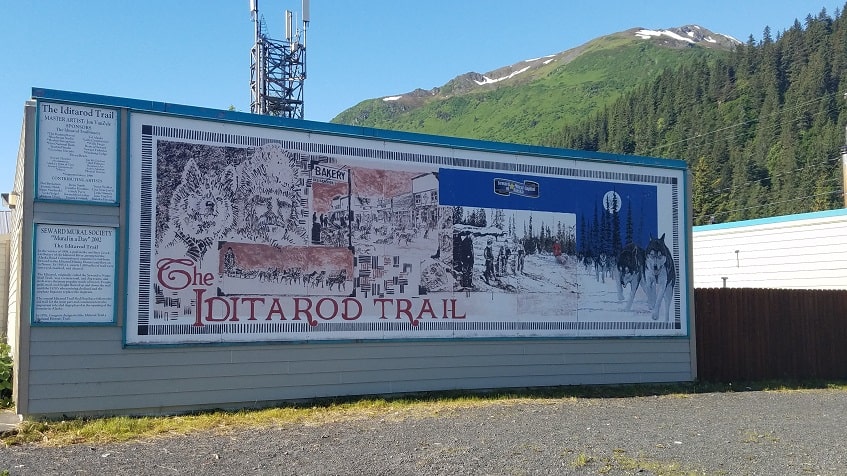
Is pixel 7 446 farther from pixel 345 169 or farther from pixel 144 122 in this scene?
pixel 345 169

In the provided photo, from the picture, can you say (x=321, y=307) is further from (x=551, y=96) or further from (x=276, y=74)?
(x=551, y=96)

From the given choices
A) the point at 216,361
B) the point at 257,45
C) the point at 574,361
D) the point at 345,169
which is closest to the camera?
the point at 216,361

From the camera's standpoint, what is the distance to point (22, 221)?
397 inches

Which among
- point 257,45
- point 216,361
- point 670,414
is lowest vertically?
point 670,414

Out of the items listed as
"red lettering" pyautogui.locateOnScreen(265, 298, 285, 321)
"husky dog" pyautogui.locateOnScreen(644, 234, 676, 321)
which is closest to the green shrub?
"red lettering" pyautogui.locateOnScreen(265, 298, 285, 321)

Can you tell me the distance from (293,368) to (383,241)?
2207 mm

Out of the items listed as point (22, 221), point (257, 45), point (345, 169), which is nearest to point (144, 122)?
point (22, 221)

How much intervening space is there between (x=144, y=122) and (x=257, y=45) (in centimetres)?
2222

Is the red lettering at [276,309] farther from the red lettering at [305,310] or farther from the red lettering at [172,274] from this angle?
the red lettering at [172,274]

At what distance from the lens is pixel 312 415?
1078 cm

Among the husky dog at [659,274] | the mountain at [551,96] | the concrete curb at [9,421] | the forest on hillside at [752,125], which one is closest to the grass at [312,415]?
the concrete curb at [9,421]

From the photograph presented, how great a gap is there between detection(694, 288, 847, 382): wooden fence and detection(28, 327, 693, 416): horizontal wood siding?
1006 millimetres

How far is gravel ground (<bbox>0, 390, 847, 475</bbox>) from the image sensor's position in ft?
25.4

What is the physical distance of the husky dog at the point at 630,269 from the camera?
1406cm
